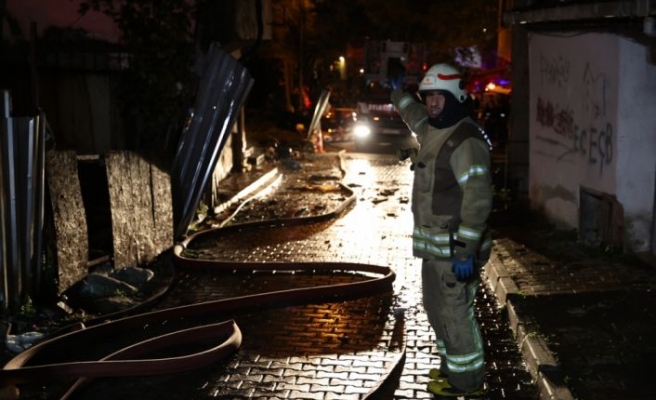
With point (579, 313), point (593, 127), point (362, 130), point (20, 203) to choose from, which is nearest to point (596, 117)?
point (593, 127)

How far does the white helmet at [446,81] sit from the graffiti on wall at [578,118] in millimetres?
4405

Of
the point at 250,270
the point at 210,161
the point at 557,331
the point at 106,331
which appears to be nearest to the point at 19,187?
the point at 106,331

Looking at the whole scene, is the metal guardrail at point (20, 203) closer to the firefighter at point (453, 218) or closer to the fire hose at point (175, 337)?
the fire hose at point (175, 337)

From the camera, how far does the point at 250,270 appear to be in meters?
9.26

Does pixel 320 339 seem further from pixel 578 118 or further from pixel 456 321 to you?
pixel 578 118

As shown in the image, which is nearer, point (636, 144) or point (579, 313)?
point (579, 313)

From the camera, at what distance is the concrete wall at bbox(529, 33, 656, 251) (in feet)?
28.9

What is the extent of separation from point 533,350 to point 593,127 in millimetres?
4583

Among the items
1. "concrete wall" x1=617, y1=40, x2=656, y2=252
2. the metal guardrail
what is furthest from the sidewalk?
the metal guardrail

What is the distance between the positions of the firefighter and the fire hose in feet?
2.39

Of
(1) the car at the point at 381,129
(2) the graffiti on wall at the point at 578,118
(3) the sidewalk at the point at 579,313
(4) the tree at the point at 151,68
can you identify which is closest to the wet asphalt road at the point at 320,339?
(3) the sidewalk at the point at 579,313

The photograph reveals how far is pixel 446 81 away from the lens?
209 inches

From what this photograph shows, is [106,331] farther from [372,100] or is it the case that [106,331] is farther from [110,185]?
[372,100]

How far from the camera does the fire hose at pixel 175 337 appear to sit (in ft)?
18.4
